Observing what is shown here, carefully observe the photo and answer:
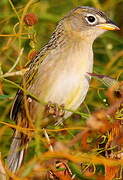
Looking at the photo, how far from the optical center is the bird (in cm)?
327

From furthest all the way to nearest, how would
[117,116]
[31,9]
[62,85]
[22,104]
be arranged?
[31,9]
[22,104]
[62,85]
[117,116]

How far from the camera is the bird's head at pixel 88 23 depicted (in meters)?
3.51

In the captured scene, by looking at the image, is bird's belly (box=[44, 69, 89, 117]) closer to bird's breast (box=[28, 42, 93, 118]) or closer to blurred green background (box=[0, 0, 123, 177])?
bird's breast (box=[28, 42, 93, 118])

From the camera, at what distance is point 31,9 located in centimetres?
439

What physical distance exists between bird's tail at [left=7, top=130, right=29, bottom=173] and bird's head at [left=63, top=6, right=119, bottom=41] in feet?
1.90

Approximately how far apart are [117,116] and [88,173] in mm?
301

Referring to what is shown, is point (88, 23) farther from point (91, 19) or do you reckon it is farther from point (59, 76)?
point (59, 76)

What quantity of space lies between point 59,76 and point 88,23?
1.47 ft

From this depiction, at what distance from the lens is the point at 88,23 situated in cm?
360

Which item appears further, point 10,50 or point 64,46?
point 10,50

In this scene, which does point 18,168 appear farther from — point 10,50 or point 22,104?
point 10,50

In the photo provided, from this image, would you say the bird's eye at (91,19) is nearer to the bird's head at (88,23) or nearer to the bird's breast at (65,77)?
the bird's head at (88,23)

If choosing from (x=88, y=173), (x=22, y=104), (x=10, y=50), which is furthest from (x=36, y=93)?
(x=10, y=50)

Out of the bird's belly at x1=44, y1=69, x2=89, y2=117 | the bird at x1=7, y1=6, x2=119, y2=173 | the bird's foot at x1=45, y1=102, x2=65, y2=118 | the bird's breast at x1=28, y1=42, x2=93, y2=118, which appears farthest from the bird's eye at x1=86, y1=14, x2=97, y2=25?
the bird's foot at x1=45, y1=102, x2=65, y2=118
